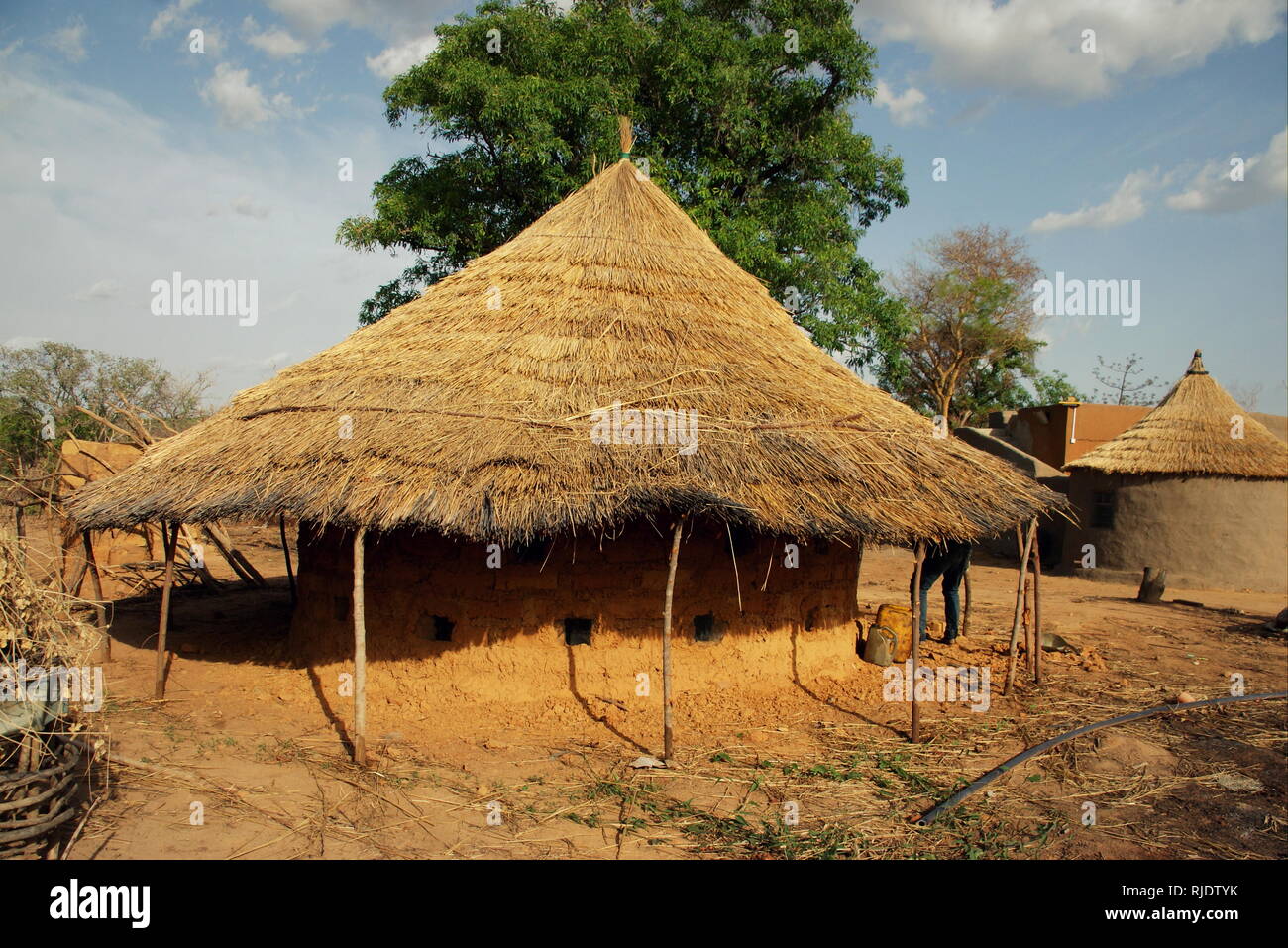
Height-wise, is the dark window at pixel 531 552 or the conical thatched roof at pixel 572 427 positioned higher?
the conical thatched roof at pixel 572 427

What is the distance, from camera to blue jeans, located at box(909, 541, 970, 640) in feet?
31.6

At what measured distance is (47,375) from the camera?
25.5 meters

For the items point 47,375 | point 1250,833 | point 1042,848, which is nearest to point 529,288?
point 1042,848

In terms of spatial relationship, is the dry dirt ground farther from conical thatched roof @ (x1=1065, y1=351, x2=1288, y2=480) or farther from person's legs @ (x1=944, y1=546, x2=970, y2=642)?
conical thatched roof @ (x1=1065, y1=351, x2=1288, y2=480)

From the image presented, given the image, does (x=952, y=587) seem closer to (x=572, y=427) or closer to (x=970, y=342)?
(x=572, y=427)

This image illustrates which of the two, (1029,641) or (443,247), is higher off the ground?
(443,247)

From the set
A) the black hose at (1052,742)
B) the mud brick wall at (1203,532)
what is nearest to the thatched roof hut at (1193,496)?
the mud brick wall at (1203,532)

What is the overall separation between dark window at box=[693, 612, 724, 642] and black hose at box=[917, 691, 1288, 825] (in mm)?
2573

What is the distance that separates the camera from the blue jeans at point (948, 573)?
9.63 metres

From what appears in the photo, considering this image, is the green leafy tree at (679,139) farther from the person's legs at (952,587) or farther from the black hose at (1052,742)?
the black hose at (1052,742)

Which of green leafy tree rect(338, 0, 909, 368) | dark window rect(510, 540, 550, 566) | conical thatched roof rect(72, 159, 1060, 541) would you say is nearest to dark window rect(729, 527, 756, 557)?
conical thatched roof rect(72, 159, 1060, 541)

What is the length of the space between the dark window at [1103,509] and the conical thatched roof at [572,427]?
10676 mm
